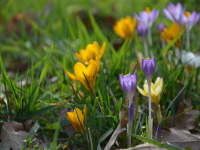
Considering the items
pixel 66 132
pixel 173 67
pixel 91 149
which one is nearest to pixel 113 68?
pixel 173 67

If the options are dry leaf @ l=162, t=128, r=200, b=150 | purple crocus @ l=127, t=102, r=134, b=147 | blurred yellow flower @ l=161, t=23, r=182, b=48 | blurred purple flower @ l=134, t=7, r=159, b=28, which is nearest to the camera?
purple crocus @ l=127, t=102, r=134, b=147

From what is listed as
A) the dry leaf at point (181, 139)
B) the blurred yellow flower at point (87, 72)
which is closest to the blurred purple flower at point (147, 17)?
the blurred yellow flower at point (87, 72)

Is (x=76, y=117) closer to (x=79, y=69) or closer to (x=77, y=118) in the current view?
(x=77, y=118)

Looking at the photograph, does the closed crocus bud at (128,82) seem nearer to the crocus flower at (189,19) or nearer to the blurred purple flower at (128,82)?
the blurred purple flower at (128,82)

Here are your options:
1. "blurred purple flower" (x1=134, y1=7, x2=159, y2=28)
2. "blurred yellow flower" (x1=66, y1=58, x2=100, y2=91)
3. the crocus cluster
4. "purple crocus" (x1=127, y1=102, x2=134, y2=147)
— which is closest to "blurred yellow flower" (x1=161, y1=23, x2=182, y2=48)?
the crocus cluster

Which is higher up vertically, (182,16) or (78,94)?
(182,16)

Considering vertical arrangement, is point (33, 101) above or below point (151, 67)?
below

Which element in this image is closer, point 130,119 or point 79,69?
point 130,119

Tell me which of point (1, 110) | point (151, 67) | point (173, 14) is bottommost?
point (1, 110)

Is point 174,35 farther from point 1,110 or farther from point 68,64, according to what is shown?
point 1,110

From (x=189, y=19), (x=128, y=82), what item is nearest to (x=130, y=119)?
(x=128, y=82)

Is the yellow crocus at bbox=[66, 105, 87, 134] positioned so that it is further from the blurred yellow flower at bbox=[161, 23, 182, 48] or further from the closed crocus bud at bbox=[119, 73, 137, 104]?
the blurred yellow flower at bbox=[161, 23, 182, 48]
